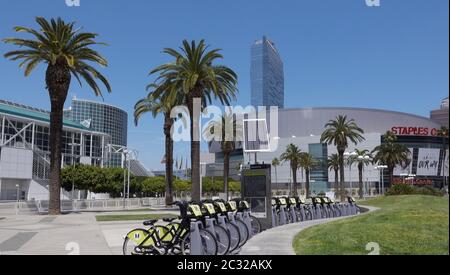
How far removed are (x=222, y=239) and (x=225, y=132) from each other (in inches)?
1714

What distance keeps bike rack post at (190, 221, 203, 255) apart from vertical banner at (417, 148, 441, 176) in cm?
13107

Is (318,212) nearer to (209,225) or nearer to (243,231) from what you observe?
(243,231)

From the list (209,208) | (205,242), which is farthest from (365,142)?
(205,242)

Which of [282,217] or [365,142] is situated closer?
[282,217]

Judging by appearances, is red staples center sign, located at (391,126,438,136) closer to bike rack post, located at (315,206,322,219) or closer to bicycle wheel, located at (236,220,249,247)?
bike rack post, located at (315,206,322,219)

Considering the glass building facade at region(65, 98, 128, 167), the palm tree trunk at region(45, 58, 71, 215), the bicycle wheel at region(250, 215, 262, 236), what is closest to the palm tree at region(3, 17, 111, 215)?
the palm tree trunk at region(45, 58, 71, 215)

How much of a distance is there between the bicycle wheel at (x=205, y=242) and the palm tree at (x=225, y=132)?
139ft

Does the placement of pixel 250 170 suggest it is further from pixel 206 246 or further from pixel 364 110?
pixel 364 110

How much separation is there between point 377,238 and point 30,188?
6690 cm

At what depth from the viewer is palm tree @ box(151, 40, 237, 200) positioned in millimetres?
28938

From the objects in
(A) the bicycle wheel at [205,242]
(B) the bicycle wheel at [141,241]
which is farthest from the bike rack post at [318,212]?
(B) the bicycle wheel at [141,241]

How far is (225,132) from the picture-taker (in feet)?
176

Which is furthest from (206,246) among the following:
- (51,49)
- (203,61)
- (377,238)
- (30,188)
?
(30,188)
